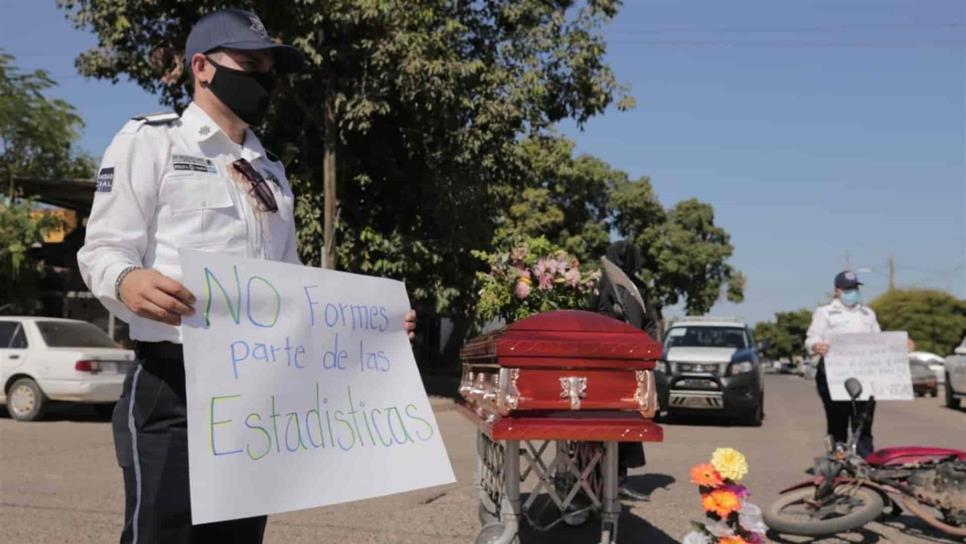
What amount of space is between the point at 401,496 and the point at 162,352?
17.5 feet

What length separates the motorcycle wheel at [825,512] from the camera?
550cm

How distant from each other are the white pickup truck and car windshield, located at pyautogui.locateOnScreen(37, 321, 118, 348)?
1627 centimetres

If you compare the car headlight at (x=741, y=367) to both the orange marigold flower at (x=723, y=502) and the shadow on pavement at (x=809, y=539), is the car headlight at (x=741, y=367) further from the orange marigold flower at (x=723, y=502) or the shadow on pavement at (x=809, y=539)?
the orange marigold flower at (x=723, y=502)

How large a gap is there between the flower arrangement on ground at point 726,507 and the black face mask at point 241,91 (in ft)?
7.59

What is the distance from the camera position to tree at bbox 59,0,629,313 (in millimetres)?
14594

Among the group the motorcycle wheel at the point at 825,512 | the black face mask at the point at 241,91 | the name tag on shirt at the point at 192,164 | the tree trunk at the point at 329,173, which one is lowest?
the motorcycle wheel at the point at 825,512

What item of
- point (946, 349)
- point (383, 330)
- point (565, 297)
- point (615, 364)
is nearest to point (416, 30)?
point (565, 297)

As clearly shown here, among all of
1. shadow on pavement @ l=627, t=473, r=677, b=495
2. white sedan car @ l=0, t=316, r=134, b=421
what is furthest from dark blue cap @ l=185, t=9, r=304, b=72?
white sedan car @ l=0, t=316, r=134, b=421

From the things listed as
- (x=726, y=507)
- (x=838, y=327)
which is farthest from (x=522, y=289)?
(x=838, y=327)

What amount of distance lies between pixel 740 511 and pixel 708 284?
49.1 m

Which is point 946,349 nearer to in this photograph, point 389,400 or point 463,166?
point 463,166

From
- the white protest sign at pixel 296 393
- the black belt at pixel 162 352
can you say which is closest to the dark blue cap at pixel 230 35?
the white protest sign at pixel 296 393

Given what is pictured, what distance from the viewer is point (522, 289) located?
18.3ft

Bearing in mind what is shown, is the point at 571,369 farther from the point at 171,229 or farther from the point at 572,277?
the point at 171,229
